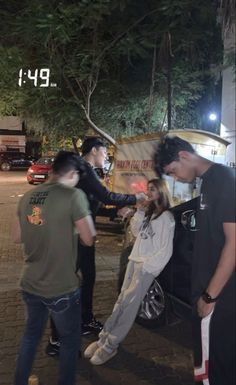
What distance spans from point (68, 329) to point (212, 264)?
1147 mm

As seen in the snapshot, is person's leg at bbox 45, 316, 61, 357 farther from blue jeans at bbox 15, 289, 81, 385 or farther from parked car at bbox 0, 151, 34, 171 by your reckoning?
parked car at bbox 0, 151, 34, 171

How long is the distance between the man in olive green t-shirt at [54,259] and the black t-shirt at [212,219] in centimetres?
83

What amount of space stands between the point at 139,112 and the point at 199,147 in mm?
4749

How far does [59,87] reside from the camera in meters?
12.2

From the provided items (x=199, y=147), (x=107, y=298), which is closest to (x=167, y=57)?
(x=199, y=147)

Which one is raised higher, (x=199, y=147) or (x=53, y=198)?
A: (x=199, y=147)

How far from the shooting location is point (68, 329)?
3.16 m

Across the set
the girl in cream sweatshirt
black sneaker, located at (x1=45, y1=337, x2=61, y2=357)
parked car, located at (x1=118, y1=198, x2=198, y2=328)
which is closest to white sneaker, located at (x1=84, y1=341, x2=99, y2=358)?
the girl in cream sweatshirt

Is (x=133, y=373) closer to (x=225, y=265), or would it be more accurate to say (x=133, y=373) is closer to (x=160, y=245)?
(x=160, y=245)

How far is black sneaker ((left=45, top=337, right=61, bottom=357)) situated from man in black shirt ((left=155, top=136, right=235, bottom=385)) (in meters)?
1.91

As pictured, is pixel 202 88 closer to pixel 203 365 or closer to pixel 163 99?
pixel 163 99

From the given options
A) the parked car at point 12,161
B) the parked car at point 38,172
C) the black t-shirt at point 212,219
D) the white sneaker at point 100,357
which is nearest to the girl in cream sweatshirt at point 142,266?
the white sneaker at point 100,357

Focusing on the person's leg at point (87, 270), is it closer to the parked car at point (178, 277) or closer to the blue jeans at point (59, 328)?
the parked car at point (178, 277)

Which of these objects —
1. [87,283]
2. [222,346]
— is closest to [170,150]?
[222,346]
